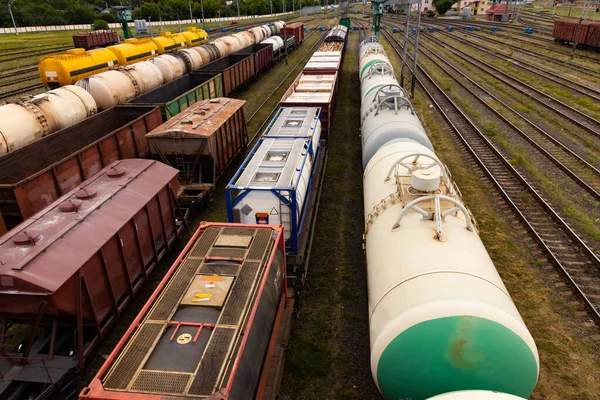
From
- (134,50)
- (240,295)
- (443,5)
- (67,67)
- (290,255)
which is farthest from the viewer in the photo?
(443,5)

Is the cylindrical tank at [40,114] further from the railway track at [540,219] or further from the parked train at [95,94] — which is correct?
the railway track at [540,219]

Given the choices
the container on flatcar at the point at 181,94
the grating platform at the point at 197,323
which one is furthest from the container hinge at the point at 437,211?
the container on flatcar at the point at 181,94

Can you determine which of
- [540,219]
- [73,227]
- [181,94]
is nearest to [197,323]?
[73,227]

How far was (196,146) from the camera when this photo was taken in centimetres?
1520

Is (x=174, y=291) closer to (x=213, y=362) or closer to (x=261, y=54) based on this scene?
(x=213, y=362)

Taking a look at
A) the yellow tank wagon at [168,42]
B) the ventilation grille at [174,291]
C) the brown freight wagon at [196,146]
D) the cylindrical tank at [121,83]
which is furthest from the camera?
the yellow tank wagon at [168,42]

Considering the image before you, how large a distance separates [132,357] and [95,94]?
19863mm

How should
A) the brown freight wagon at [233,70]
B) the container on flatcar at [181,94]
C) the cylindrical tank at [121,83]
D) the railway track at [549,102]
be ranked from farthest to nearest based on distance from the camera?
the brown freight wagon at [233,70]
the railway track at [549,102]
the cylindrical tank at [121,83]
the container on flatcar at [181,94]

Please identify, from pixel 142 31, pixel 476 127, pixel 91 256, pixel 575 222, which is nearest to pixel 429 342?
pixel 91 256

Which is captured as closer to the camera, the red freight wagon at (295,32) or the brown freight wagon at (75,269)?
the brown freight wagon at (75,269)

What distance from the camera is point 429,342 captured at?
5812 millimetres

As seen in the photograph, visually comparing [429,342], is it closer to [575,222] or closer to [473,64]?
[575,222]

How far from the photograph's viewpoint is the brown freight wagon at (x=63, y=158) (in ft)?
36.3

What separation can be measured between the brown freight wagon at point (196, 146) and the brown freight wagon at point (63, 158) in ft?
4.89
